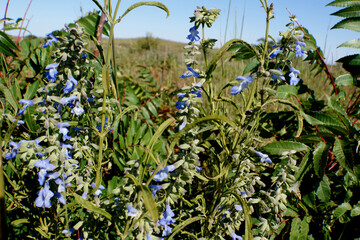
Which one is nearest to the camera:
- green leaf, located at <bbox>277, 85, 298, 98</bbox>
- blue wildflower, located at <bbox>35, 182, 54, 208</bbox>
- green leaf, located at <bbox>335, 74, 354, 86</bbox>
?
blue wildflower, located at <bbox>35, 182, 54, 208</bbox>

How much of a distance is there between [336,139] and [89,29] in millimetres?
1389

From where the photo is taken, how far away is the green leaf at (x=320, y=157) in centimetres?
106

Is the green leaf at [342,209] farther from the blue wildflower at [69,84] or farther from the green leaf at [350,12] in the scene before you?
the blue wildflower at [69,84]

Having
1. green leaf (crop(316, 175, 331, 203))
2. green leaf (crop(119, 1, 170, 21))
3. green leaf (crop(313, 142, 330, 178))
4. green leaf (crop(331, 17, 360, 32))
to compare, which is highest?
green leaf (crop(331, 17, 360, 32))

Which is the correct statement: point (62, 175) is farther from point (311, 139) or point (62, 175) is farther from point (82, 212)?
point (311, 139)

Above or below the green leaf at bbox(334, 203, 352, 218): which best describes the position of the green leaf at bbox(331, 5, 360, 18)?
above

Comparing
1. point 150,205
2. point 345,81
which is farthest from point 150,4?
point 345,81

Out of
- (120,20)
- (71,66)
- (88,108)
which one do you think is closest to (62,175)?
(88,108)

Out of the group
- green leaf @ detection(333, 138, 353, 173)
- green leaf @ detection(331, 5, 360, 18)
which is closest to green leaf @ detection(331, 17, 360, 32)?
green leaf @ detection(331, 5, 360, 18)

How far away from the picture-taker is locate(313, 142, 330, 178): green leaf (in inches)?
41.8

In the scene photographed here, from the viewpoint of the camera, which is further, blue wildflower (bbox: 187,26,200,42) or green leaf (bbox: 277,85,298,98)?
green leaf (bbox: 277,85,298,98)

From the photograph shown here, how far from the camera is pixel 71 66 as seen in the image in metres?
0.91

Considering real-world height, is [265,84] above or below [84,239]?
above

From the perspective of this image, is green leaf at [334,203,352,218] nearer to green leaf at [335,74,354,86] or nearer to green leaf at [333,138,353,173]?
green leaf at [333,138,353,173]
